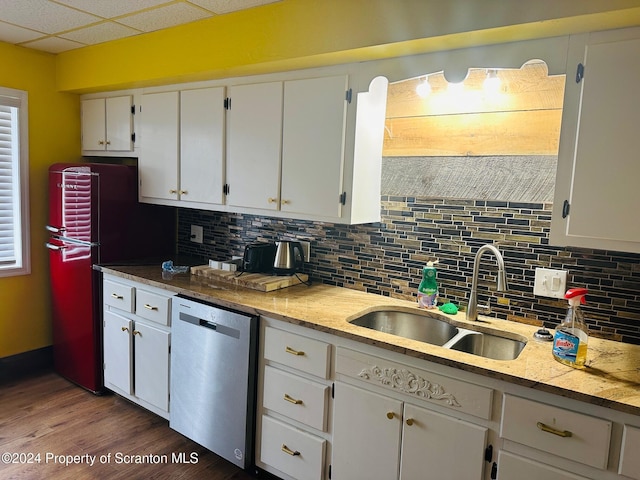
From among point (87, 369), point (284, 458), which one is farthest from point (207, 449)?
point (87, 369)

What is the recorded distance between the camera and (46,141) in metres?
3.37

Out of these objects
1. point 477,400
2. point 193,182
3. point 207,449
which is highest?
point 193,182

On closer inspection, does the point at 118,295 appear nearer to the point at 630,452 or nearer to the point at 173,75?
the point at 173,75

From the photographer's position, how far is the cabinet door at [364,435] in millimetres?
1798

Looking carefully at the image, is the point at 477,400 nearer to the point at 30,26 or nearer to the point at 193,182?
the point at 193,182

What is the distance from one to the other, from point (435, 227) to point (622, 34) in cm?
108

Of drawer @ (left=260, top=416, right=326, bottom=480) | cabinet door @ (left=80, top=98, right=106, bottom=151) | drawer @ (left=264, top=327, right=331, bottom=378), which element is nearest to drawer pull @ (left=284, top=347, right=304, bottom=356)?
drawer @ (left=264, top=327, right=331, bottom=378)

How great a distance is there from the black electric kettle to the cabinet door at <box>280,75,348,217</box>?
27cm

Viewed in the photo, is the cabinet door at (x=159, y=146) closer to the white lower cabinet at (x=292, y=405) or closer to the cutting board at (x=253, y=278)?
the cutting board at (x=253, y=278)

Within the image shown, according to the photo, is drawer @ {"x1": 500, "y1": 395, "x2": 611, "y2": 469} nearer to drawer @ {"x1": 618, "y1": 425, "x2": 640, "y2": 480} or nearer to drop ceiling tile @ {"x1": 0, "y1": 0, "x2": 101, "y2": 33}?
drawer @ {"x1": 618, "y1": 425, "x2": 640, "y2": 480}

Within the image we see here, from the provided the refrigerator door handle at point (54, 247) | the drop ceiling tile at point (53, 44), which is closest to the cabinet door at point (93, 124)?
the drop ceiling tile at point (53, 44)

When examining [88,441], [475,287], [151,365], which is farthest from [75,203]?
[475,287]

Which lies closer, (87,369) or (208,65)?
(208,65)

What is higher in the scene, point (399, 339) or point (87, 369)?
point (399, 339)
